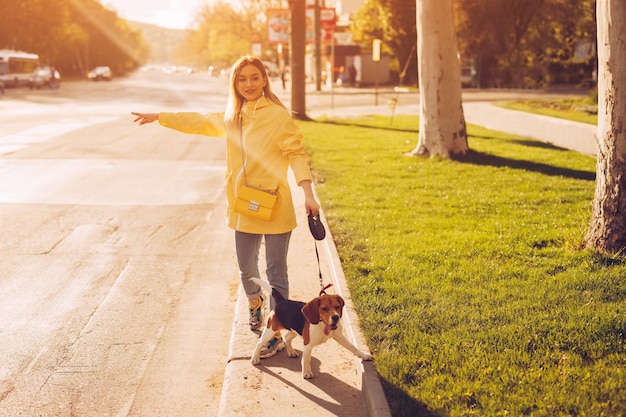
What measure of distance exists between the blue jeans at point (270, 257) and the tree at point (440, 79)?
9.24 meters

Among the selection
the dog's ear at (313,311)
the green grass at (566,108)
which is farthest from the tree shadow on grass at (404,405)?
the green grass at (566,108)

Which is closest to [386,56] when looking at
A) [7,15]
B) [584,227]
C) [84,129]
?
[7,15]

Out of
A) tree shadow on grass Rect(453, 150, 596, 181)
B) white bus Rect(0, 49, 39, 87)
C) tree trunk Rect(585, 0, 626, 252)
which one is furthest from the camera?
white bus Rect(0, 49, 39, 87)

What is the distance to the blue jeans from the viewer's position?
4883 mm

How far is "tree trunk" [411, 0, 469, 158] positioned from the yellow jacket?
9.37 metres

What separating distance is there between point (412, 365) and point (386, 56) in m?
54.2

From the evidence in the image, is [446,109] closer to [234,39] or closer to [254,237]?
[254,237]

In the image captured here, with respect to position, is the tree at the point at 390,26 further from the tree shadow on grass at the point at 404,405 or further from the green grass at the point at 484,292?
the tree shadow on grass at the point at 404,405

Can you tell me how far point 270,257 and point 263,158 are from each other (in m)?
0.70

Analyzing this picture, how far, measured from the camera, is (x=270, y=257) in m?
4.91

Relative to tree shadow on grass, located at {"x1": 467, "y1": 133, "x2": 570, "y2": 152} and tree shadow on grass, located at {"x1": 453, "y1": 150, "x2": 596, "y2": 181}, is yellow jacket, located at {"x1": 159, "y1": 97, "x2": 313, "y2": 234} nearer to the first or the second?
tree shadow on grass, located at {"x1": 453, "y1": 150, "x2": 596, "y2": 181}

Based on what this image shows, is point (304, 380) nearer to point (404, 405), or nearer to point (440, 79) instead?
point (404, 405)

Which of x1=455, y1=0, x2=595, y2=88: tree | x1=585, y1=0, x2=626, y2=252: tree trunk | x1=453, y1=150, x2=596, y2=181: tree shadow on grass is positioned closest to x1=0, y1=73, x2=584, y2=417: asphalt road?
x1=585, y1=0, x2=626, y2=252: tree trunk

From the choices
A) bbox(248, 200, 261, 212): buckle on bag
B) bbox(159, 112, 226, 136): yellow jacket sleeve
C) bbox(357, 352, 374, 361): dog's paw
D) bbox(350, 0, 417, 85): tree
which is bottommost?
bbox(357, 352, 374, 361): dog's paw
